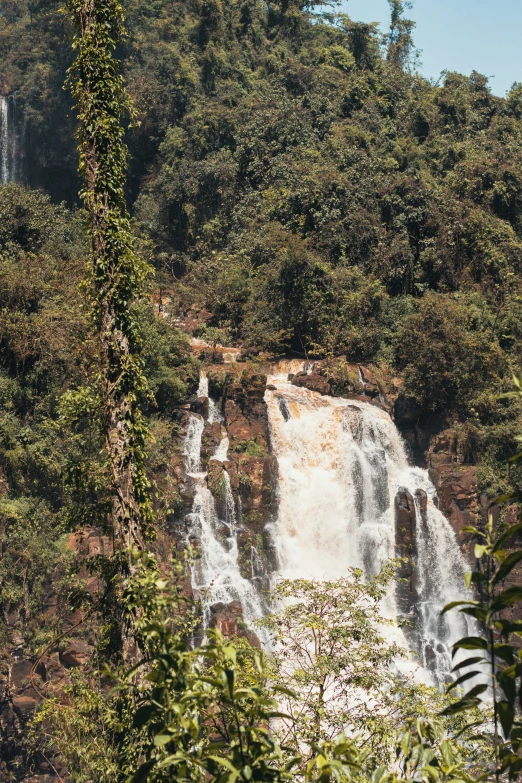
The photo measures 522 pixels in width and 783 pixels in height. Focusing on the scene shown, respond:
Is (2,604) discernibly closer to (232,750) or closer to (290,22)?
(232,750)

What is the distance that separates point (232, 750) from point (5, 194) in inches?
931

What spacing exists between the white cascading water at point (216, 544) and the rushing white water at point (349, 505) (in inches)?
51.1

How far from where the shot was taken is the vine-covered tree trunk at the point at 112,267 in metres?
6.72

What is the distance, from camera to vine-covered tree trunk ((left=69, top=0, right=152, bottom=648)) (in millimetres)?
6719

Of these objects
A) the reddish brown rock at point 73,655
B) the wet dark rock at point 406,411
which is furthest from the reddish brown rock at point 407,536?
the reddish brown rock at point 73,655

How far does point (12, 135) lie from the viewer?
36.0m

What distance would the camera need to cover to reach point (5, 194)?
80.1 feet

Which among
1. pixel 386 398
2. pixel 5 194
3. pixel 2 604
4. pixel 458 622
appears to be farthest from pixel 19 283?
pixel 458 622

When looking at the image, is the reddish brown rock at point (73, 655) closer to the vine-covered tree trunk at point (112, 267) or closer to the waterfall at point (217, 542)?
the waterfall at point (217, 542)

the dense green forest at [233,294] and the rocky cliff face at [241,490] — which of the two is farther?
the rocky cliff face at [241,490]

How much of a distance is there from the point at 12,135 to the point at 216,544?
2304cm

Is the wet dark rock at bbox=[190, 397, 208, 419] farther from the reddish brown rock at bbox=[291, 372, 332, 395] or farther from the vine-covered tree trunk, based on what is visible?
the vine-covered tree trunk

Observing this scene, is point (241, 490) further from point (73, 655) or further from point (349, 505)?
point (73, 655)

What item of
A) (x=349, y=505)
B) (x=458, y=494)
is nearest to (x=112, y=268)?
(x=349, y=505)
